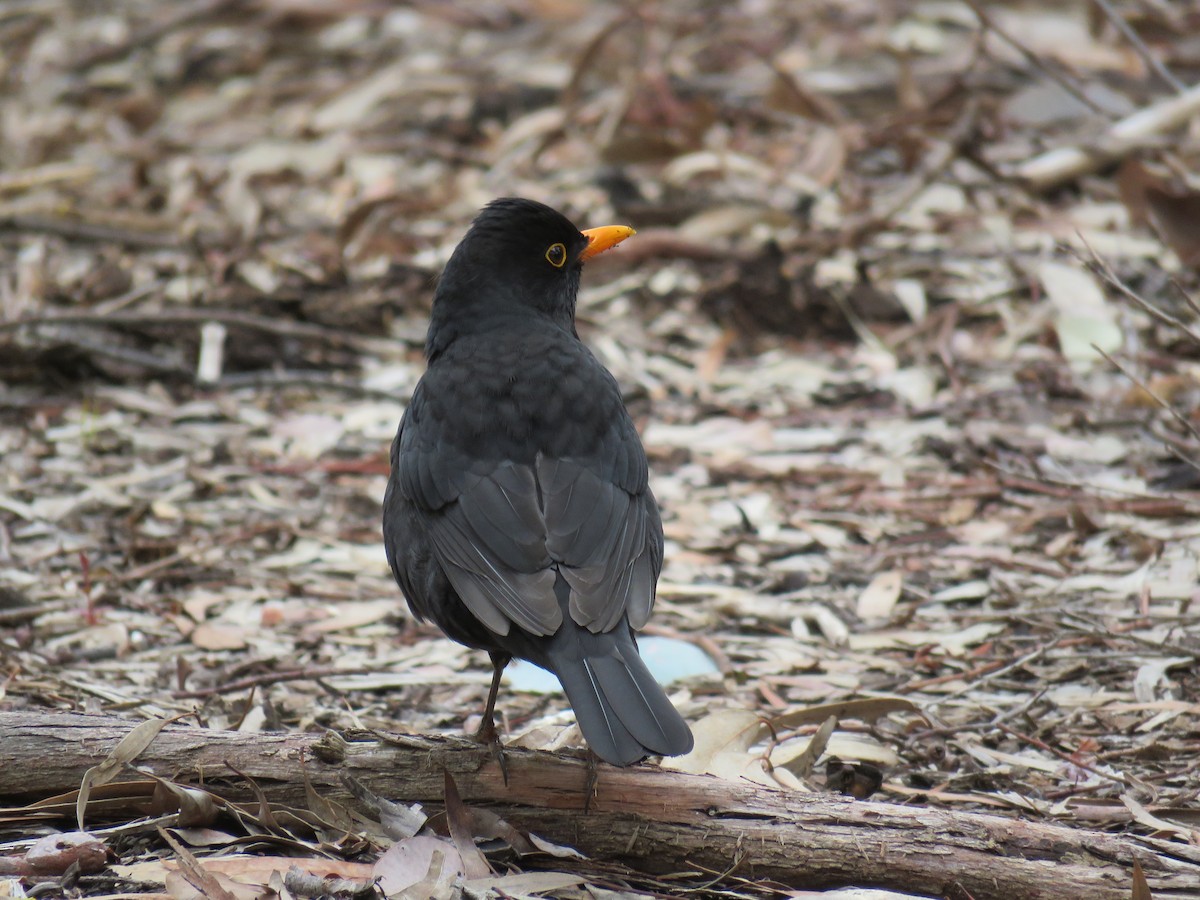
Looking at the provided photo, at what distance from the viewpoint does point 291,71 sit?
11.7 metres

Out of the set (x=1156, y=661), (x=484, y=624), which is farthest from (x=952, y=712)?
(x=484, y=624)

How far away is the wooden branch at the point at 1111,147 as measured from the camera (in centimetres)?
882

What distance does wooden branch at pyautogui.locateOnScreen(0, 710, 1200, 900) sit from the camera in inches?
129

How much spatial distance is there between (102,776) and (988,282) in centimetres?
611

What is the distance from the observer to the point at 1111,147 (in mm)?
8875

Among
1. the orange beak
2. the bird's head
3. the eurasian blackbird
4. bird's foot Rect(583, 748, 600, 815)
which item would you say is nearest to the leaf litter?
bird's foot Rect(583, 748, 600, 815)

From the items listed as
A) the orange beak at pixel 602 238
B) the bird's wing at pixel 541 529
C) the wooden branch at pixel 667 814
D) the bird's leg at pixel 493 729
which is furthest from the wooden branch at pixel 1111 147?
the wooden branch at pixel 667 814

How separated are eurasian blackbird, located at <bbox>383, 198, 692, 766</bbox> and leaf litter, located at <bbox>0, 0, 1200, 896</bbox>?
53 cm

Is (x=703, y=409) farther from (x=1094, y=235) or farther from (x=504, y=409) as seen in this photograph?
(x=504, y=409)

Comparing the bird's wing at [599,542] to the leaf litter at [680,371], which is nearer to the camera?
the bird's wing at [599,542]

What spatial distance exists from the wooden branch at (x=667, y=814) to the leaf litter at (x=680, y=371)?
115 mm

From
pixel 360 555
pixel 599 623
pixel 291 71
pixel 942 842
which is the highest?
pixel 291 71

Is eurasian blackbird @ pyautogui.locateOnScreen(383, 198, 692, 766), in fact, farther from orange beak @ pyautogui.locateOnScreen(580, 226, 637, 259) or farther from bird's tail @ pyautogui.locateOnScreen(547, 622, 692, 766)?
orange beak @ pyautogui.locateOnScreen(580, 226, 637, 259)

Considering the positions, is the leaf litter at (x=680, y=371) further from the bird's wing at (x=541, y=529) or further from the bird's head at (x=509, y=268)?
the bird's head at (x=509, y=268)
